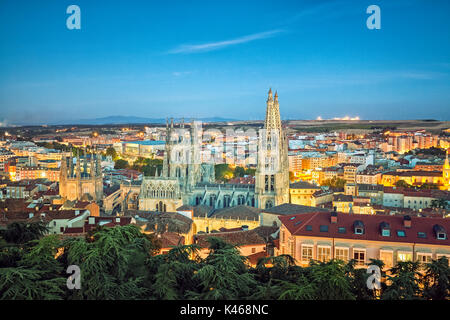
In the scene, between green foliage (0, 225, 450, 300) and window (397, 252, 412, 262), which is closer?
green foliage (0, 225, 450, 300)

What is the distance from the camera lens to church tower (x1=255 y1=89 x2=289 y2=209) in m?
46.6

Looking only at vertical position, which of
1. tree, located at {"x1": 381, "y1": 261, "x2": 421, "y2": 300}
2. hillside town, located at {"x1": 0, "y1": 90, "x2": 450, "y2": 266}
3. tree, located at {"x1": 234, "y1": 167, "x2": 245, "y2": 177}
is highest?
tree, located at {"x1": 381, "y1": 261, "x2": 421, "y2": 300}

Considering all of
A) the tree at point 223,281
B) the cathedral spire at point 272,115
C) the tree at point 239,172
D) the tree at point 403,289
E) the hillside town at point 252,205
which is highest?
the cathedral spire at point 272,115

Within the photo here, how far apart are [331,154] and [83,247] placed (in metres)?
119

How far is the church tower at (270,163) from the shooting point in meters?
46.6

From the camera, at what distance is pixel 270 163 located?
4731 cm

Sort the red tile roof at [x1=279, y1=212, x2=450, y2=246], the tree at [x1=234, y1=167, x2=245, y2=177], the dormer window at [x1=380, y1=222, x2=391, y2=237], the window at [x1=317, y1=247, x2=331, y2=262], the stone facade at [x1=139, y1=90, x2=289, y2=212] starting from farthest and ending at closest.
Result: the tree at [x1=234, y1=167, x2=245, y2=177]
the stone facade at [x1=139, y1=90, x2=289, y2=212]
the window at [x1=317, y1=247, x2=331, y2=262]
the dormer window at [x1=380, y1=222, x2=391, y2=237]
the red tile roof at [x1=279, y1=212, x2=450, y2=246]

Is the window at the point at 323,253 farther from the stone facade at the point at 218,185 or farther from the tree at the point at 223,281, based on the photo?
the stone facade at the point at 218,185

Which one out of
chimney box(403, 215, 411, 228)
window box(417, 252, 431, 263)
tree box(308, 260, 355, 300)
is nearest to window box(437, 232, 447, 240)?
window box(417, 252, 431, 263)

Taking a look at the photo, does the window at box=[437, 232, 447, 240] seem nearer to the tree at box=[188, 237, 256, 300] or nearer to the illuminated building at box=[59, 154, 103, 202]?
the tree at box=[188, 237, 256, 300]

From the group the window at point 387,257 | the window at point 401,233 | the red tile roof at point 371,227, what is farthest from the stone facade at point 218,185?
the window at point 387,257

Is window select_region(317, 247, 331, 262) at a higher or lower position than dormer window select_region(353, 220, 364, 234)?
lower
